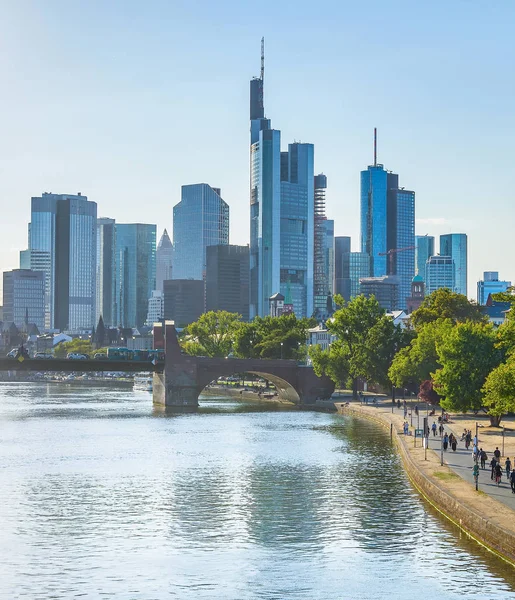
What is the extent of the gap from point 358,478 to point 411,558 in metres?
26.3

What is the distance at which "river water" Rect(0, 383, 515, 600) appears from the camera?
48.9 meters

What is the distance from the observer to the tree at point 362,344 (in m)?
154

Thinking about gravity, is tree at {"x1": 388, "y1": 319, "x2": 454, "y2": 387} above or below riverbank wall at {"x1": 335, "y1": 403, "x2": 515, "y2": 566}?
above

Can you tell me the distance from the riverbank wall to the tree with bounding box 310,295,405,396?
214ft

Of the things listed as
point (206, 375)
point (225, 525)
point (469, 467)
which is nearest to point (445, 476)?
point (469, 467)

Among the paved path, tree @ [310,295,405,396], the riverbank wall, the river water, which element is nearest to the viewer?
the river water

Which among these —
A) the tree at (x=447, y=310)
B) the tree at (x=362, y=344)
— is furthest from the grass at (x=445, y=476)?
the tree at (x=447, y=310)

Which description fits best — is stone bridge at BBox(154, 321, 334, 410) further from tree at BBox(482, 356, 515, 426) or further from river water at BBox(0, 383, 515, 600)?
tree at BBox(482, 356, 515, 426)

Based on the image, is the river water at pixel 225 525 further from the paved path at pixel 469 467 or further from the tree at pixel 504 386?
the tree at pixel 504 386

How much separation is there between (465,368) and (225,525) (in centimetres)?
5297

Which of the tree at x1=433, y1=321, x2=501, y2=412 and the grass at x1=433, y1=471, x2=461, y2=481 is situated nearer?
the grass at x1=433, y1=471, x2=461, y2=481

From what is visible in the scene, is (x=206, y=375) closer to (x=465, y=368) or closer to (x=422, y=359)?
(x=422, y=359)

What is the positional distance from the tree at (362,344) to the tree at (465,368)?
3951 centimetres

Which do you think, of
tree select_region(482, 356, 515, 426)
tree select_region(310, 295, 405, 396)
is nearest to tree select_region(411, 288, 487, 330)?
tree select_region(310, 295, 405, 396)
